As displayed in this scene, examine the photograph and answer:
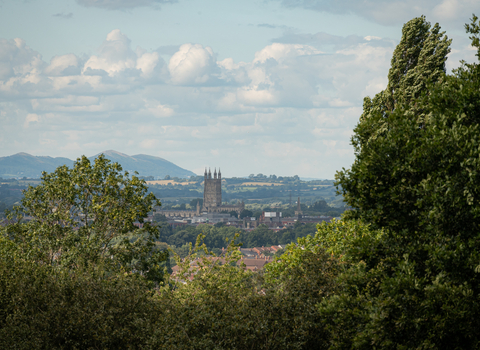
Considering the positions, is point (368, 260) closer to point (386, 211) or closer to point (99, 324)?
point (386, 211)

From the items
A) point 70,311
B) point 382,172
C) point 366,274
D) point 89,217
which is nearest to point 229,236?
point 89,217

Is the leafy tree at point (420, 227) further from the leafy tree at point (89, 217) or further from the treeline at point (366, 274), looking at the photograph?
the leafy tree at point (89, 217)

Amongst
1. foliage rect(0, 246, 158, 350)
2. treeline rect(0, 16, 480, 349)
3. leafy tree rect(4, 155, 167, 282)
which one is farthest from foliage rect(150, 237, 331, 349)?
leafy tree rect(4, 155, 167, 282)

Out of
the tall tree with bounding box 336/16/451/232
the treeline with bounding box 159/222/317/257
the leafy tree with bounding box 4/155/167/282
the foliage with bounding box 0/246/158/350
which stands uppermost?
the tall tree with bounding box 336/16/451/232

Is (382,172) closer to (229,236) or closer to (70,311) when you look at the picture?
(70,311)

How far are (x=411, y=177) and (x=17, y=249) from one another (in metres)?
13.6

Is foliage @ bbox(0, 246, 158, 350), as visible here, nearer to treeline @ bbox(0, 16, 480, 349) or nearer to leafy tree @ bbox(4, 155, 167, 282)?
treeline @ bbox(0, 16, 480, 349)

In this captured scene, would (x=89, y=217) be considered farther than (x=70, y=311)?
Yes

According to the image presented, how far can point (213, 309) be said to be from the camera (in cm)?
1290

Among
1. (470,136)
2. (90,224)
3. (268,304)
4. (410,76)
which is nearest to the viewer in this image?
(470,136)

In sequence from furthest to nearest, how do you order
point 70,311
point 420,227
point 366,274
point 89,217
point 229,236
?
point 229,236 < point 89,217 < point 70,311 < point 366,274 < point 420,227

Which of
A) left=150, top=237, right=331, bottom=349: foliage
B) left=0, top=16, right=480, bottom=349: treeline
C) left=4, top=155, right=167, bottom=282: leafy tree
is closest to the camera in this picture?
left=0, top=16, right=480, bottom=349: treeline

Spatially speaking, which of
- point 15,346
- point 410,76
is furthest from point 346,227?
point 15,346

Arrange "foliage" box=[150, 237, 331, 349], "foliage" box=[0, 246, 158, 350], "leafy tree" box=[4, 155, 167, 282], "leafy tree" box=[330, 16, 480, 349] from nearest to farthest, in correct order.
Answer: "leafy tree" box=[330, 16, 480, 349] → "foliage" box=[150, 237, 331, 349] → "foliage" box=[0, 246, 158, 350] → "leafy tree" box=[4, 155, 167, 282]
